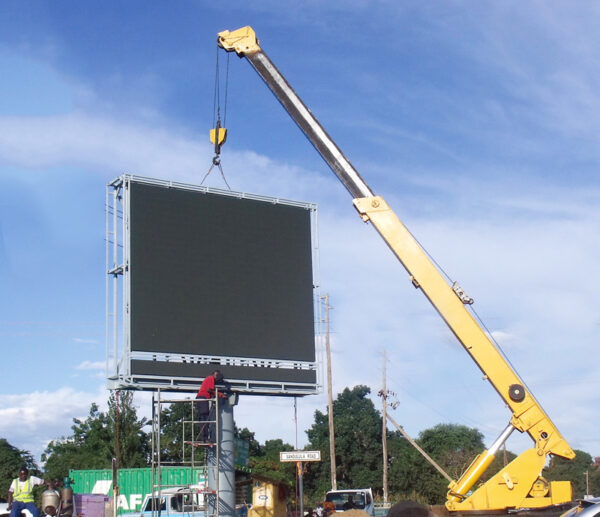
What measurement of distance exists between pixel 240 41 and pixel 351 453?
1641 inches

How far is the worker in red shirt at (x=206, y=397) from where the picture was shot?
18453 millimetres

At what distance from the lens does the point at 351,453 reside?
56.6 metres

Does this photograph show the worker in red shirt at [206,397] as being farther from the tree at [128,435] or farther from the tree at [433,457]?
the tree at [433,457]

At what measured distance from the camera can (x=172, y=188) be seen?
20609 millimetres

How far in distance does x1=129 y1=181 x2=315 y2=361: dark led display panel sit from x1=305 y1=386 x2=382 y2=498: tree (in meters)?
33.2

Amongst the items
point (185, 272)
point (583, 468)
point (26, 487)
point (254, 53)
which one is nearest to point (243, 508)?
point (185, 272)

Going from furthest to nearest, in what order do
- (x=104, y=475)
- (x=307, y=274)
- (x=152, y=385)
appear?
(x=104, y=475), (x=307, y=274), (x=152, y=385)

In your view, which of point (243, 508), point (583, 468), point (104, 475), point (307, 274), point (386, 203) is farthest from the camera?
point (583, 468)

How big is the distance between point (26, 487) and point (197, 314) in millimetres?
6774

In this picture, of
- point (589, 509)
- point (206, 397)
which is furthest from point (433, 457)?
point (589, 509)

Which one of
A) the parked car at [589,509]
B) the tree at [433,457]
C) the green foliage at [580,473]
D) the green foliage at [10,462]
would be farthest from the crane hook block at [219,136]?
the green foliage at [580,473]

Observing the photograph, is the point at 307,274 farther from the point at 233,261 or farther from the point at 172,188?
the point at 172,188

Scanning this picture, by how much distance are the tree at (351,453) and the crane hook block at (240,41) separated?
3791cm

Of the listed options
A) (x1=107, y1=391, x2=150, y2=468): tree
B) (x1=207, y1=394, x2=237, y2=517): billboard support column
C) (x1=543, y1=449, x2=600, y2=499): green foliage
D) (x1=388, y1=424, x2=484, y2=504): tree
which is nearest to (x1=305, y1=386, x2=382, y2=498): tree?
(x1=388, y1=424, x2=484, y2=504): tree
